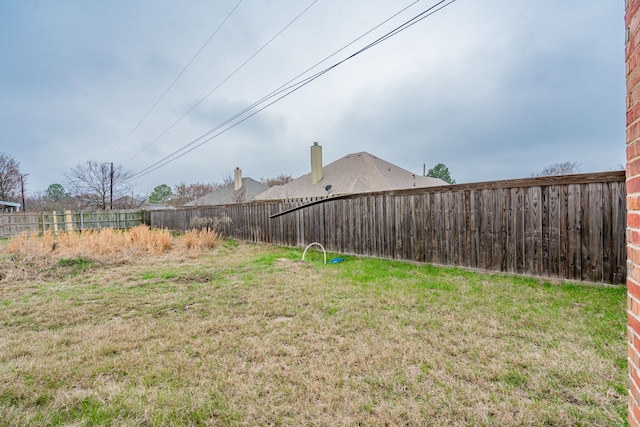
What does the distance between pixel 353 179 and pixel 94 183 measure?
67.4 ft

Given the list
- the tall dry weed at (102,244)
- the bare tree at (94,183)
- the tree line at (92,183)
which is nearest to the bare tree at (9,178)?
the tree line at (92,183)

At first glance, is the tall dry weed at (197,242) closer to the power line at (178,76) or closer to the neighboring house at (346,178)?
the power line at (178,76)

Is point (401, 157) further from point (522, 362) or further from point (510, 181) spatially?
point (522, 362)

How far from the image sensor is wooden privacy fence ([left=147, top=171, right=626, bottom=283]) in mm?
3479

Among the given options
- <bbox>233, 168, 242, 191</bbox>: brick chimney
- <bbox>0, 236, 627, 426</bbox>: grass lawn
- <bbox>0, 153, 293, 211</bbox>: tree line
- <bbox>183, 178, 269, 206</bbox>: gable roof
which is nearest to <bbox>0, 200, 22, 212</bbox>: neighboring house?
<bbox>0, 153, 293, 211</bbox>: tree line

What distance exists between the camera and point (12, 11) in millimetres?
8031

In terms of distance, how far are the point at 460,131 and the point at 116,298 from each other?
18.4m

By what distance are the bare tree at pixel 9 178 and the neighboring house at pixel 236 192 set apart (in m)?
14.5

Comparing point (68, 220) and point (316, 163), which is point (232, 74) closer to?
point (316, 163)

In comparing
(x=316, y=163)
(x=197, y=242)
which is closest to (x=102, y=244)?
(x=197, y=242)

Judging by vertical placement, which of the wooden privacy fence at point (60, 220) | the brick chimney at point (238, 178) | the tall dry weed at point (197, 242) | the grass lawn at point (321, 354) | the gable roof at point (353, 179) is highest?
the brick chimney at point (238, 178)

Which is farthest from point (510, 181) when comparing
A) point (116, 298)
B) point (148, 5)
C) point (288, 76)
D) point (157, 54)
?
point (157, 54)

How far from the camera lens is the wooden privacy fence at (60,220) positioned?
563 inches

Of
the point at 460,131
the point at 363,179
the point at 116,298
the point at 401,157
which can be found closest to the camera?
the point at 116,298
